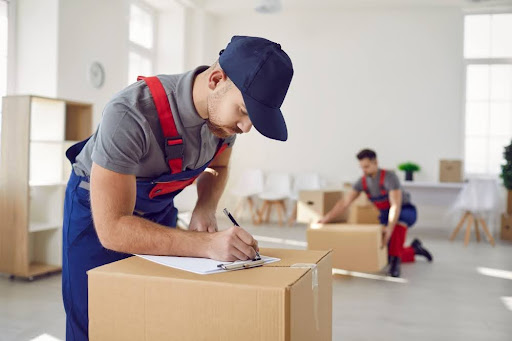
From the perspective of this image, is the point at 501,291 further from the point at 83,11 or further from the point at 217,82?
the point at 83,11

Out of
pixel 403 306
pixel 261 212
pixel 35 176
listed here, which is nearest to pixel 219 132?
pixel 403 306

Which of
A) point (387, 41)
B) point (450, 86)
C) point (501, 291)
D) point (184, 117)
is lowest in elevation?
point (501, 291)

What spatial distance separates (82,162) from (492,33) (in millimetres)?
7840

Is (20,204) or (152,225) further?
(20,204)

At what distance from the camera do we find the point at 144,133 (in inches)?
46.6

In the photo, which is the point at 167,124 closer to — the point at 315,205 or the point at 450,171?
the point at 315,205

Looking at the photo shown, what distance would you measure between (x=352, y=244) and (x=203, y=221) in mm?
2848

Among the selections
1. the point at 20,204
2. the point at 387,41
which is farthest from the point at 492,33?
the point at 20,204

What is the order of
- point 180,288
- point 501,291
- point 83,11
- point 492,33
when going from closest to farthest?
point 180,288
point 501,291
point 83,11
point 492,33

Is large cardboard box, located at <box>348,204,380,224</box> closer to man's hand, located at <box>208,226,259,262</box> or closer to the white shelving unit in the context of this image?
the white shelving unit

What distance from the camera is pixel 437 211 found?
7863 mm

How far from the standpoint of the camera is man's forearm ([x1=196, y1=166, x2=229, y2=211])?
5.25 feet

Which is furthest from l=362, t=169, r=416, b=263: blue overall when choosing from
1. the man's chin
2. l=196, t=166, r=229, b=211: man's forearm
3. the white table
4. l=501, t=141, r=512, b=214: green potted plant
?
the man's chin

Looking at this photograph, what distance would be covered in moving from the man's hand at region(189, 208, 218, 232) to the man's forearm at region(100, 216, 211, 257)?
33 cm
